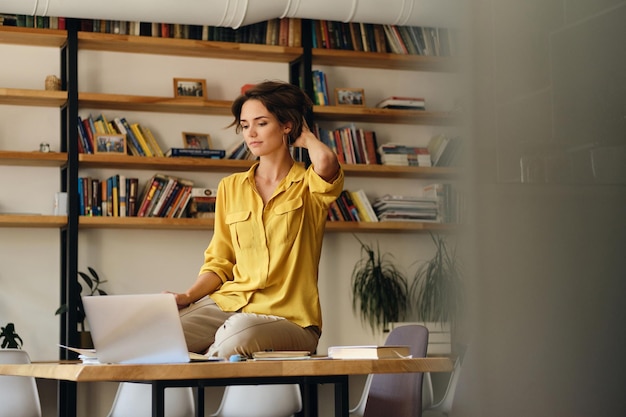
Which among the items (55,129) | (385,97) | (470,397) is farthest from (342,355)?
(385,97)

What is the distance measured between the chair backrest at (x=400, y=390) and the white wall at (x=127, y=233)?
7.11 ft

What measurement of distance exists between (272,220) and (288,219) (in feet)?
0.15

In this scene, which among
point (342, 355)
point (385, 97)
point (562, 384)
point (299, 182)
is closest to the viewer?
point (562, 384)

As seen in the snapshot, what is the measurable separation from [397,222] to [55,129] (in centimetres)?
209

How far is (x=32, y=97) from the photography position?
15.9 ft

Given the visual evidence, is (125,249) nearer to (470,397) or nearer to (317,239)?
(317,239)

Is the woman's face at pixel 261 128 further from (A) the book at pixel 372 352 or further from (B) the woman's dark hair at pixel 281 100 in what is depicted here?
(A) the book at pixel 372 352

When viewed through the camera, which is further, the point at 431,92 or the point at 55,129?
the point at 55,129

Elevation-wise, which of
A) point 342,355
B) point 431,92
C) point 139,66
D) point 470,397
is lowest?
point 342,355

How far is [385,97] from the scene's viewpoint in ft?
18.8

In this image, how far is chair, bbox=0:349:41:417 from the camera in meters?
3.41

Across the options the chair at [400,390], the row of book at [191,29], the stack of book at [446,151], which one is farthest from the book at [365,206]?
the stack of book at [446,151]

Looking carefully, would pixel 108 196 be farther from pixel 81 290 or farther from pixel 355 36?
pixel 355 36

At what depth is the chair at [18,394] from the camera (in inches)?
134
